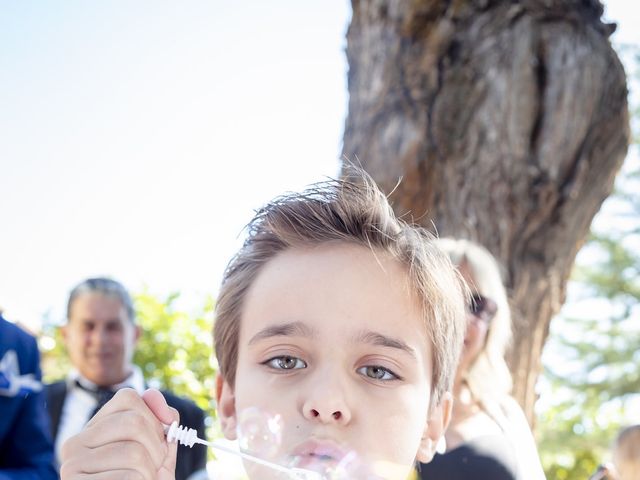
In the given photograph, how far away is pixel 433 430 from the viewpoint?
1760 millimetres

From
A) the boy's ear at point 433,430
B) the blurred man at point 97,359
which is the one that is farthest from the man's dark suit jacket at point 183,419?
the boy's ear at point 433,430

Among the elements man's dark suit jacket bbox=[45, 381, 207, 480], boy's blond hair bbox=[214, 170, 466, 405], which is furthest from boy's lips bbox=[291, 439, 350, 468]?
man's dark suit jacket bbox=[45, 381, 207, 480]

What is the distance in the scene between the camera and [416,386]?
154 centimetres

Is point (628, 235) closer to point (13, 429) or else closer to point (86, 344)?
point (86, 344)

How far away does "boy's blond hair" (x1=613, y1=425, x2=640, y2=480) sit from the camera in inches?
147

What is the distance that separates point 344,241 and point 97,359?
2913 mm

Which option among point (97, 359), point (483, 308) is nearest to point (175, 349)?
point (97, 359)

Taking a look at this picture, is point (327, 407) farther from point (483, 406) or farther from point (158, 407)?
point (483, 406)

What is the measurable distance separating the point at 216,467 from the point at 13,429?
1.11 m

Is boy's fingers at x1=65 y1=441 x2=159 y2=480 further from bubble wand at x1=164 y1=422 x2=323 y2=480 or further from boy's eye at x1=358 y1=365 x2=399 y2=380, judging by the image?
boy's eye at x1=358 y1=365 x2=399 y2=380

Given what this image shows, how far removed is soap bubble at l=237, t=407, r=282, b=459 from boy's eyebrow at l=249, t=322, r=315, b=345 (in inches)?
5.7

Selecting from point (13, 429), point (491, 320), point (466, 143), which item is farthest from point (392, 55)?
point (13, 429)

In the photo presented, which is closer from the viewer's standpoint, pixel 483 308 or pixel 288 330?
pixel 288 330

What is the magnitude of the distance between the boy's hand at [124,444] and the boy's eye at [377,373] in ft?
1.20
